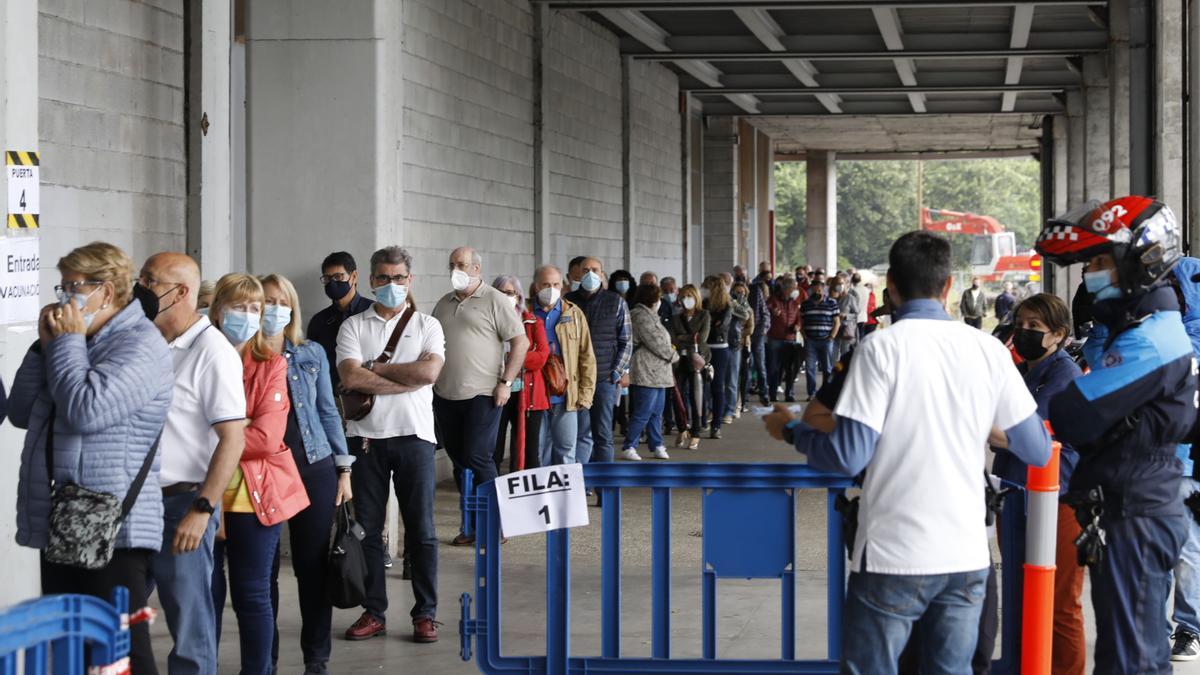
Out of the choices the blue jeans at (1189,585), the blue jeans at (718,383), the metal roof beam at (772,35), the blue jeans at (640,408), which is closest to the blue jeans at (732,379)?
the blue jeans at (718,383)

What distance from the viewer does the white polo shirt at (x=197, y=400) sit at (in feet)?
18.0

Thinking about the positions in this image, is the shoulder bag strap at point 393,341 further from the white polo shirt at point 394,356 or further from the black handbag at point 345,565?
the black handbag at point 345,565

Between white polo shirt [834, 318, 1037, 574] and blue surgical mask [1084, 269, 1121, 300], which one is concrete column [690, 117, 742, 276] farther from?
white polo shirt [834, 318, 1037, 574]

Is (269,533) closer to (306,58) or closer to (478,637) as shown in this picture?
(478,637)

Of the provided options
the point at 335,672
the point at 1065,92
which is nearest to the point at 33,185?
the point at 335,672

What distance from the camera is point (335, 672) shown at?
23.0ft

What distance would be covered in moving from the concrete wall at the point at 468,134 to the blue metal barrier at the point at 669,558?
705 centimetres

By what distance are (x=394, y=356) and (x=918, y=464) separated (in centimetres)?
391

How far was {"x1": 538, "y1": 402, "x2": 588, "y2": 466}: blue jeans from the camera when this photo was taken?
38.1 ft

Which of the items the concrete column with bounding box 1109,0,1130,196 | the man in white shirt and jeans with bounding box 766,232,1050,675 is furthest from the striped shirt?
the man in white shirt and jeans with bounding box 766,232,1050,675

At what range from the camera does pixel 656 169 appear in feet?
82.7

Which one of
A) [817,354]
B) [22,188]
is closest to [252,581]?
[22,188]

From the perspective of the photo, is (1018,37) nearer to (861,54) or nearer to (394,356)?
(861,54)

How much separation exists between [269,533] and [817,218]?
43.1m
